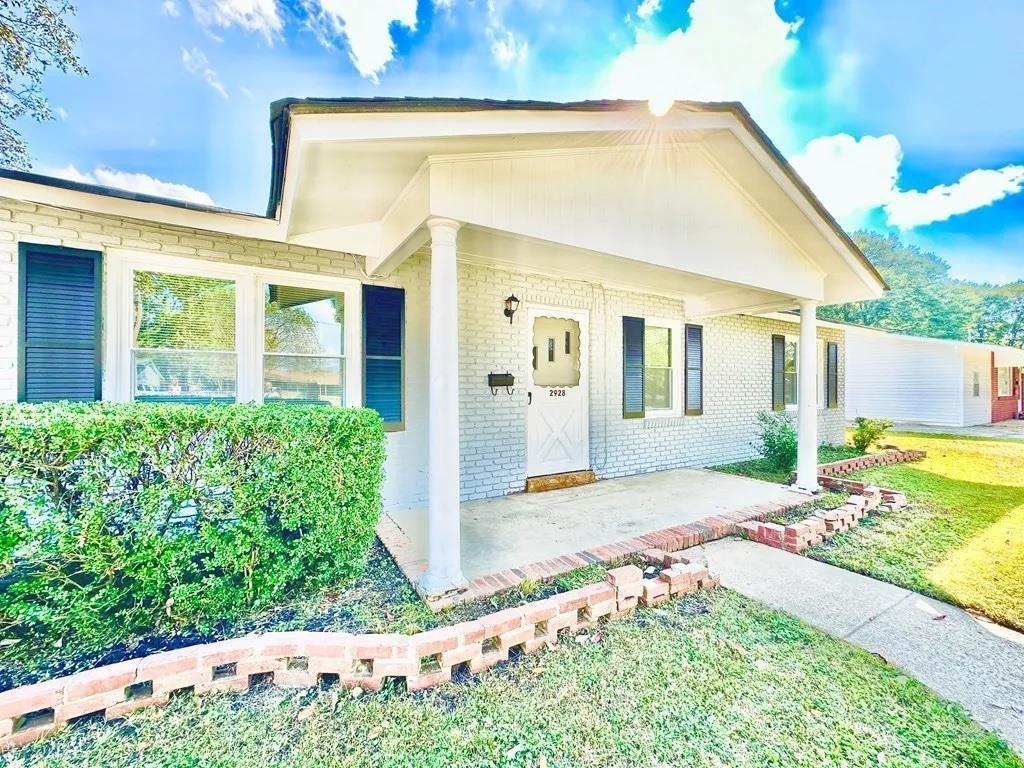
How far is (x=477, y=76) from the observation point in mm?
11055

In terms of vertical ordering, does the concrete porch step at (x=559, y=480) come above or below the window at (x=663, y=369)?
below

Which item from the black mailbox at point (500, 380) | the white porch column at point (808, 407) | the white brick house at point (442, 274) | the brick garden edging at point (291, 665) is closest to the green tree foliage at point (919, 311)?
the white porch column at point (808, 407)

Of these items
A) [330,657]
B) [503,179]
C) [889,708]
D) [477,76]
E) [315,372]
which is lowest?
[889,708]

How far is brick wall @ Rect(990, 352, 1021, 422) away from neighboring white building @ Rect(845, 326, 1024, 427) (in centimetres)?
4

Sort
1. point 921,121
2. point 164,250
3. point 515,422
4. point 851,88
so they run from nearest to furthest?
point 164,250
point 515,422
point 851,88
point 921,121

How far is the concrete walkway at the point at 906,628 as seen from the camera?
217 centimetres

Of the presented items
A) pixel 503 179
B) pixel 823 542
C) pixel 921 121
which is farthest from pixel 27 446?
pixel 921 121

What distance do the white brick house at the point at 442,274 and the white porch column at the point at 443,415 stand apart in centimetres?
2

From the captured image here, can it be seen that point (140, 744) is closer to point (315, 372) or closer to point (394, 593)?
point (394, 593)

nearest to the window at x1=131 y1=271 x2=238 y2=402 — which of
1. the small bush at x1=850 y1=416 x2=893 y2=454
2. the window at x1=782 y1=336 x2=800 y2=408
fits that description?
→ the window at x1=782 y1=336 x2=800 y2=408

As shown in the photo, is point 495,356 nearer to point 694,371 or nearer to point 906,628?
point 694,371

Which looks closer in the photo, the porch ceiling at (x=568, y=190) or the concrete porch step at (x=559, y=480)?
the porch ceiling at (x=568, y=190)

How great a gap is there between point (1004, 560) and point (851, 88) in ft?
60.6

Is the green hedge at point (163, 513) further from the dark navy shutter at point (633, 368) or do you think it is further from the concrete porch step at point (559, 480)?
the dark navy shutter at point (633, 368)
